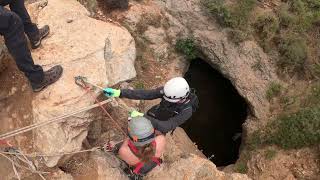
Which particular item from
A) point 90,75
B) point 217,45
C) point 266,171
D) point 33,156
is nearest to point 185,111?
point 90,75

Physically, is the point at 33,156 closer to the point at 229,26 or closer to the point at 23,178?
the point at 23,178

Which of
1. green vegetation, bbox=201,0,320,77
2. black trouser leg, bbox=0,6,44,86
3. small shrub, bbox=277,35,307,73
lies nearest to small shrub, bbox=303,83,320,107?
green vegetation, bbox=201,0,320,77

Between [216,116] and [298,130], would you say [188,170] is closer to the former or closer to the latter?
[298,130]

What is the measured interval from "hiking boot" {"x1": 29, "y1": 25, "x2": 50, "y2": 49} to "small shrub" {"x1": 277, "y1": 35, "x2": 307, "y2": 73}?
20.8 ft

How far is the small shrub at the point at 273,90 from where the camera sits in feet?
35.8

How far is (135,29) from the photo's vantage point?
10.9 m

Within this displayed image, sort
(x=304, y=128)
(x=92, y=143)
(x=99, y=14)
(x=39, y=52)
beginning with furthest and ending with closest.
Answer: (x=99, y=14)
(x=304, y=128)
(x=92, y=143)
(x=39, y=52)

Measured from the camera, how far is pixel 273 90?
1095 cm

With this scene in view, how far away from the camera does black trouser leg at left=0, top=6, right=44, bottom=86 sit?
562 cm

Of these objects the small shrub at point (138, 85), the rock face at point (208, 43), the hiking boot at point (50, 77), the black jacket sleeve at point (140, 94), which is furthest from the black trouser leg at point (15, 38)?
the rock face at point (208, 43)

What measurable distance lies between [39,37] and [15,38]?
5.43 ft

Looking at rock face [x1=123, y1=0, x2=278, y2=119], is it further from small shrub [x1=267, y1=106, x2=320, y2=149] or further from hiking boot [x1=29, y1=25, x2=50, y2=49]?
hiking boot [x1=29, y1=25, x2=50, y2=49]

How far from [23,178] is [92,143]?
1697 millimetres

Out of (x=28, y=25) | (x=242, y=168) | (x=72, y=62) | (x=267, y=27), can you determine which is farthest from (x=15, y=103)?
(x=267, y=27)
